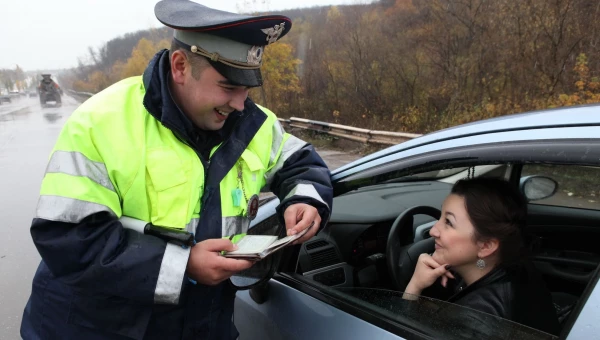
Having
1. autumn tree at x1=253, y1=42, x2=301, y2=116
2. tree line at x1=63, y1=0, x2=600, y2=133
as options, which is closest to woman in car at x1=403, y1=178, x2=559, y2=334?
tree line at x1=63, y1=0, x2=600, y2=133

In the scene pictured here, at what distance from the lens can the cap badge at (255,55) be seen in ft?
5.06

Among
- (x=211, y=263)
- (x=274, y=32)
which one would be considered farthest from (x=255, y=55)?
(x=211, y=263)

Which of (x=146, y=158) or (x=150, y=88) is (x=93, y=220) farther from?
(x=150, y=88)

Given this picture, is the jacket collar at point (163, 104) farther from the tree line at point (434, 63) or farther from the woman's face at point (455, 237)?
the tree line at point (434, 63)

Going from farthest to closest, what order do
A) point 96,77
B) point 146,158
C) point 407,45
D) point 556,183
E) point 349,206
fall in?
point 96,77 < point 407,45 < point 349,206 < point 556,183 < point 146,158

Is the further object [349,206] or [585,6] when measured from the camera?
[585,6]

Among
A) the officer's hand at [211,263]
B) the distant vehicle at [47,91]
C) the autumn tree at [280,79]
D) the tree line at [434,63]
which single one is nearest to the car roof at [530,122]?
the officer's hand at [211,263]

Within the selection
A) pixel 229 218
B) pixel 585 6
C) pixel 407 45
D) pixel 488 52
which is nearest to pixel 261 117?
pixel 229 218

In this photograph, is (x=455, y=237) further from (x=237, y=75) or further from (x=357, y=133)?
(x=357, y=133)

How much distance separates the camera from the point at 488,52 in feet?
41.3

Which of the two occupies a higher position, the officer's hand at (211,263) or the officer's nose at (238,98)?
the officer's nose at (238,98)

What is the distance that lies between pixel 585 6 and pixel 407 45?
7.24m

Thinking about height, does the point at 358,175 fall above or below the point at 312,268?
above

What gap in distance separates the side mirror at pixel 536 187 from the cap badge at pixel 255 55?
55.2 inches
